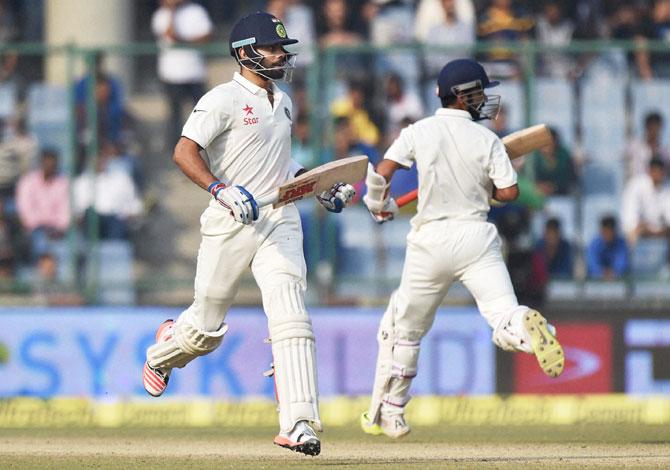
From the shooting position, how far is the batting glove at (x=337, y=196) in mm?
6664

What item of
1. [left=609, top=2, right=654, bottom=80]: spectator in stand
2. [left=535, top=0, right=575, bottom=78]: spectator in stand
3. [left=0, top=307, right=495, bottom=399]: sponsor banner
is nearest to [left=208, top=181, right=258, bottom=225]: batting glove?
[left=0, top=307, right=495, bottom=399]: sponsor banner

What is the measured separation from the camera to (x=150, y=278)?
1115 cm

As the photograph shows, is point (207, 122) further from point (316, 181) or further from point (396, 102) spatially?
point (396, 102)

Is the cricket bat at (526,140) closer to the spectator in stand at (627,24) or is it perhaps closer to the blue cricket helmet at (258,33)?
the blue cricket helmet at (258,33)

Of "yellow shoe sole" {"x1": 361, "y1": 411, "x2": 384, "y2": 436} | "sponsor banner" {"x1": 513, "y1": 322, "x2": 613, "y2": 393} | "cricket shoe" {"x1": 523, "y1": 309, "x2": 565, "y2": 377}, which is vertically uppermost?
"cricket shoe" {"x1": 523, "y1": 309, "x2": 565, "y2": 377}

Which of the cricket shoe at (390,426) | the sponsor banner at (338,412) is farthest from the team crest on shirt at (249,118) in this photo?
the sponsor banner at (338,412)

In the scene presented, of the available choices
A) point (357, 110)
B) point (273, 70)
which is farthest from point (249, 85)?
point (357, 110)

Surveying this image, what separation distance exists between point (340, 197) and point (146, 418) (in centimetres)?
389

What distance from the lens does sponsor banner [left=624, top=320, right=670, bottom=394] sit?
35.0ft

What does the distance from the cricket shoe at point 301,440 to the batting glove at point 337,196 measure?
1.07m

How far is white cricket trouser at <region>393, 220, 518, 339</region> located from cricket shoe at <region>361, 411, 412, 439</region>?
1.42 feet

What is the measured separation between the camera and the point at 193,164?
6277 millimetres

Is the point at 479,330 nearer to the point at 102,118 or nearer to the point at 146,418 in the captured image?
the point at 146,418

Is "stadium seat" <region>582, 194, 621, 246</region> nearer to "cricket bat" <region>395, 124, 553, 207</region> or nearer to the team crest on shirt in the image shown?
"cricket bat" <region>395, 124, 553, 207</region>
